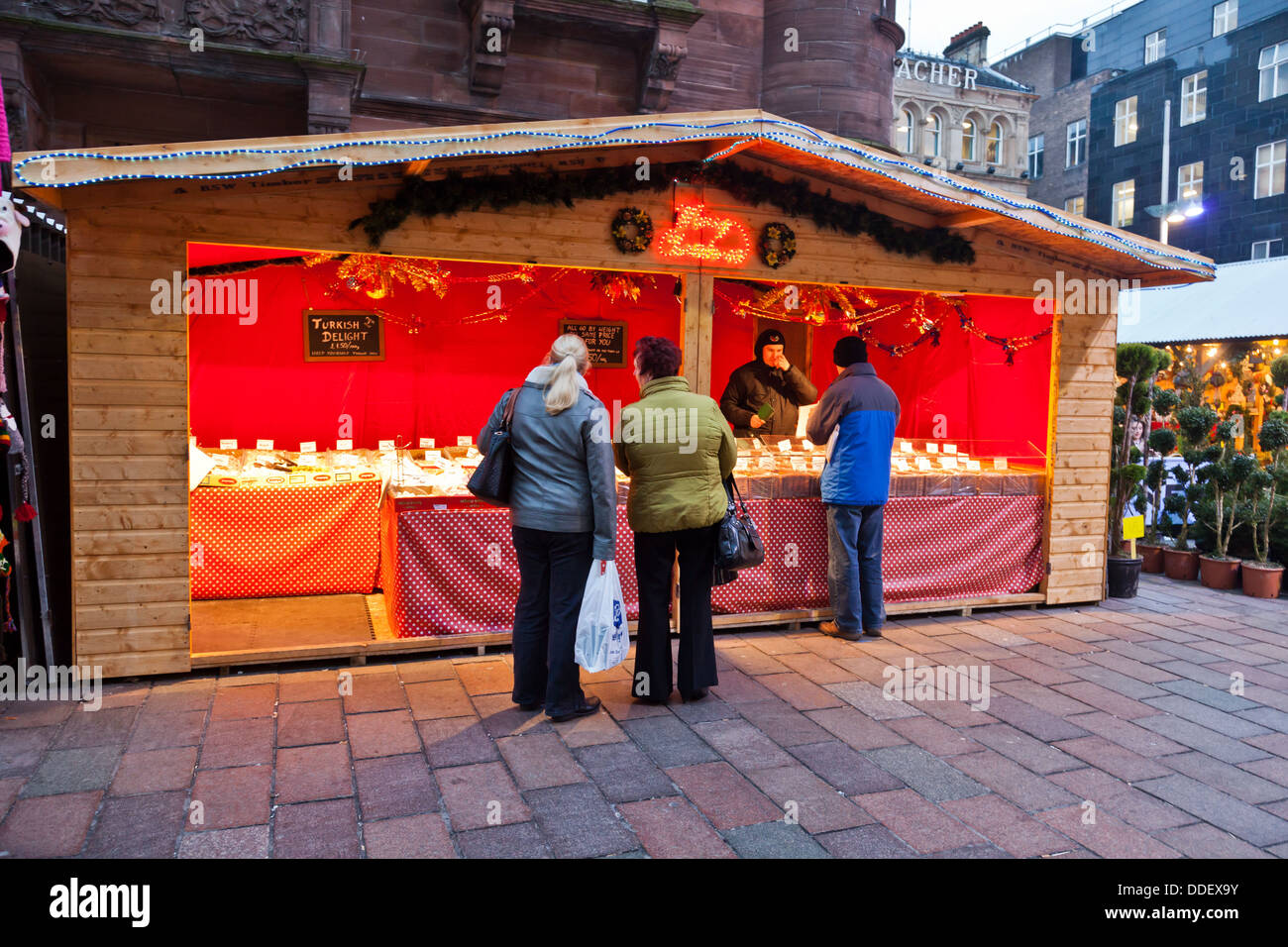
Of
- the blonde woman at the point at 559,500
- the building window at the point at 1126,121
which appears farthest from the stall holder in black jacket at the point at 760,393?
the building window at the point at 1126,121

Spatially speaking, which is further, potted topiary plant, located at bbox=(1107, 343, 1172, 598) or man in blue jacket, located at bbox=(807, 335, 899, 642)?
potted topiary plant, located at bbox=(1107, 343, 1172, 598)

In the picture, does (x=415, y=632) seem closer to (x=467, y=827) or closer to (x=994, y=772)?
(x=467, y=827)

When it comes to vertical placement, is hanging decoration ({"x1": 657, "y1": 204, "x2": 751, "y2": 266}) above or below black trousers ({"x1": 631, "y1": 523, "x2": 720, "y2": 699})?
above

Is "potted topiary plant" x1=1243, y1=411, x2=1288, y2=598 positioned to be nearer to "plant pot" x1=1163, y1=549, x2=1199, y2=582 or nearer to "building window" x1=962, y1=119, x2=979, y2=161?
"plant pot" x1=1163, y1=549, x2=1199, y2=582

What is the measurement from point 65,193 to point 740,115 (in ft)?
11.9

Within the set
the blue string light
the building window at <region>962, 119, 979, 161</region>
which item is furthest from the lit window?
the blue string light

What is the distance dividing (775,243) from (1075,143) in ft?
130

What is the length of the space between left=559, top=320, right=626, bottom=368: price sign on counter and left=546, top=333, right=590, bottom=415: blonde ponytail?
3.63m

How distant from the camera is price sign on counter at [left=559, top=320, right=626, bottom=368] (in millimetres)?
8227

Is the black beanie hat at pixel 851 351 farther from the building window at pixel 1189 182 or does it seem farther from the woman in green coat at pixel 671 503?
the building window at pixel 1189 182

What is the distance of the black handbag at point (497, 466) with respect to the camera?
4.57 meters

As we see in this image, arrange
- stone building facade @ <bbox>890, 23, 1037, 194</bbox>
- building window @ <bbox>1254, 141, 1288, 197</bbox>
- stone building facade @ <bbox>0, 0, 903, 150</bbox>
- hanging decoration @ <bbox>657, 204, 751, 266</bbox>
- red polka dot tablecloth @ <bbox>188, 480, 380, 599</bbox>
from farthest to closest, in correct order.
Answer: stone building facade @ <bbox>890, 23, 1037, 194</bbox> < building window @ <bbox>1254, 141, 1288, 197</bbox> < stone building facade @ <bbox>0, 0, 903, 150</bbox> < red polka dot tablecloth @ <bbox>188, 480, 380, 599</bbox> < hanging decoration @ <bbox>657, 204, 751, 266</bbox>
